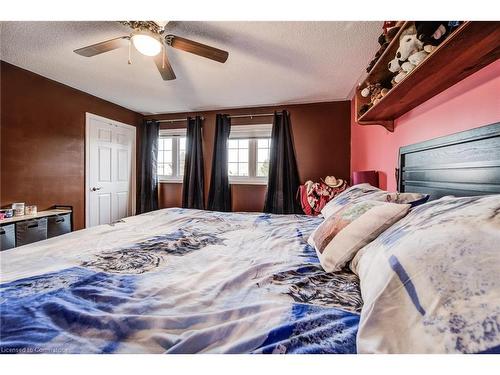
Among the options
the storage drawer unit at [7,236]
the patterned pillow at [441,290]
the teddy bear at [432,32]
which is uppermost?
the teddy bear at [432,32]

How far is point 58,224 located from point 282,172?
9.78 ft

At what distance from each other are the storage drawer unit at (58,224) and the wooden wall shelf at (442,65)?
348 cm

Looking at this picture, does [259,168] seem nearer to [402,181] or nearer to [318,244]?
[402,181]

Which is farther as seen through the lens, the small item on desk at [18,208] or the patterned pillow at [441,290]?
the small item on desk at [18,208]

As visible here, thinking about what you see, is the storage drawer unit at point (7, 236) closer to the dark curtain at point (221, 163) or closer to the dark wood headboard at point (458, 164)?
the dark curtain at point (221, 163)

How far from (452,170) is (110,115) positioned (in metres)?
4.19

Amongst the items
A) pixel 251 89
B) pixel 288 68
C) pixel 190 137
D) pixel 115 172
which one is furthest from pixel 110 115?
pixel 288 68

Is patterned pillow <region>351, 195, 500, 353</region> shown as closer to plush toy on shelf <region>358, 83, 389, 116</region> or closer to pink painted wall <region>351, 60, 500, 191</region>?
pink painted wall <region>351, 60, 500, 191</region>

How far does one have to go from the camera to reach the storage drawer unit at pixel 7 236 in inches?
83.8

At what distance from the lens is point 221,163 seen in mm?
3762

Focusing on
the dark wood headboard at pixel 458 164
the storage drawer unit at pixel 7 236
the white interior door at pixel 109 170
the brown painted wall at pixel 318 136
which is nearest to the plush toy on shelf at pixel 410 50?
the dark wood headboard at pixel 458 164

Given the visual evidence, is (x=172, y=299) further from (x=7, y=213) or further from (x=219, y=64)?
(x=7, y=213)

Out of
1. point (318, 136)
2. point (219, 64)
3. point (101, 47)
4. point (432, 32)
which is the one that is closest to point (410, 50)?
point (432, 32)

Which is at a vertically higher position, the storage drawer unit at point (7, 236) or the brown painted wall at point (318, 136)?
the brown painted wall at point (318, 136)
